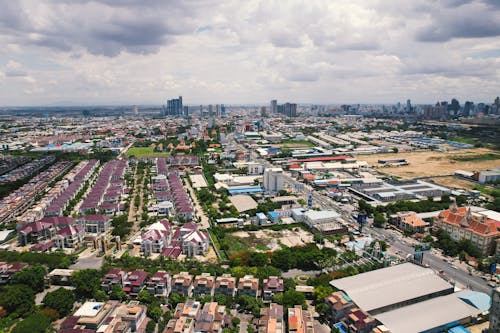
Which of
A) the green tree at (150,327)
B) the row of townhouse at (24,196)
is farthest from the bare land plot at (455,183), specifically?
the row of townhouse at (24,196)

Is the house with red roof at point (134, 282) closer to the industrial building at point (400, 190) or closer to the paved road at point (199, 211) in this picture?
the paved road at point (199, 211)

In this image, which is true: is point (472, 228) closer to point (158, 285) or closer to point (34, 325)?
point (158, 285)

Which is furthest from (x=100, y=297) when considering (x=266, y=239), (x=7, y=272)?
(x=266, y=239)

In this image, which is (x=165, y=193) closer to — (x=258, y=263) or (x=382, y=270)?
(x=258, y=263)

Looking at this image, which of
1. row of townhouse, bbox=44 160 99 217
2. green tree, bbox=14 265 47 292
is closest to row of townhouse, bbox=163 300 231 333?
green tree, bbox=14 265 47 292

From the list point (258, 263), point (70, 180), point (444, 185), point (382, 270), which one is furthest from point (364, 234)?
point (70, 180)
